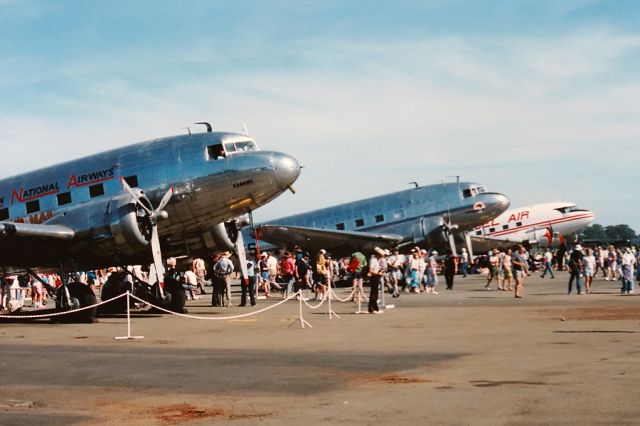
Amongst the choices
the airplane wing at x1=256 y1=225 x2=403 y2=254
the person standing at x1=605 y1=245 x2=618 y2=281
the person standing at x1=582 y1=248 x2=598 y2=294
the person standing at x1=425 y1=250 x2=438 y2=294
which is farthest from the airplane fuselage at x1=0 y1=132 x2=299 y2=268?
the person standing at x1=605 y1=245 x2=618 y2=281

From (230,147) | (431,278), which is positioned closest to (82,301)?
(230,147)

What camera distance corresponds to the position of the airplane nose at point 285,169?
2384 centimetres

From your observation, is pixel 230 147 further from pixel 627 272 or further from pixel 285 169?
pixel 627 272

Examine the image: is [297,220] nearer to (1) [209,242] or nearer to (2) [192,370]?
(1) [209,242]

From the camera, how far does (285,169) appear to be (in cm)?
2394

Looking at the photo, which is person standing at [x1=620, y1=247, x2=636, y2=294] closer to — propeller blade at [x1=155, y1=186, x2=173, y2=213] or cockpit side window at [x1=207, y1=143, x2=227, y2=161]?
cockpit side window at [x1=207, y1=143, x2=227, y2=161]

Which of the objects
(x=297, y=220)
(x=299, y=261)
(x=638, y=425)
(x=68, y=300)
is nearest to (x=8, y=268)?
(x=68, y=300)

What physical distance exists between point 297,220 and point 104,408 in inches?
1677

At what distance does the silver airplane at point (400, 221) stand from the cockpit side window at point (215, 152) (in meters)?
22.5

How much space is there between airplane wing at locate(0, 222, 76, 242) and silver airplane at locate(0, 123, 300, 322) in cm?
4

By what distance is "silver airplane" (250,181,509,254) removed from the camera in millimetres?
47156

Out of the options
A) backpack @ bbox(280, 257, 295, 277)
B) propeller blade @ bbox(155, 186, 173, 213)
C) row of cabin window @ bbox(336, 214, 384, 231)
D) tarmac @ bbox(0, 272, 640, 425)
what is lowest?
tarmac @ bbox(0, 272, 640, 425)

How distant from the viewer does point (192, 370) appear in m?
12.5

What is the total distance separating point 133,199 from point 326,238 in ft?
83.1
